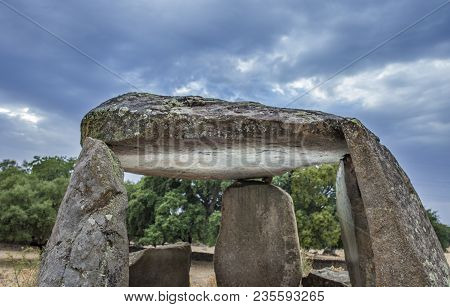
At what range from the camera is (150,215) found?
25.8 m

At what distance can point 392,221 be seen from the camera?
16.3 feet

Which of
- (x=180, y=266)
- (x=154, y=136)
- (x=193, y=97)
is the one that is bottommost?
(x=180, y=266)

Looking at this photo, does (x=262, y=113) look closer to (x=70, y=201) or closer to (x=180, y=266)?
(x=70, y=201)

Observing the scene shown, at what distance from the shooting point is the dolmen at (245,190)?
185 inches

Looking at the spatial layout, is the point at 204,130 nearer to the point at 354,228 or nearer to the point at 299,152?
the point at 299,152

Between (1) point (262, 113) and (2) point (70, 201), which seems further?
(1) point (262, 113)

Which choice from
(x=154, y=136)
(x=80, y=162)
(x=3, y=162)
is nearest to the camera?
(x=80, y=162)

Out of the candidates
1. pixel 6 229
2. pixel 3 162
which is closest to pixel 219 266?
pixel 6 229

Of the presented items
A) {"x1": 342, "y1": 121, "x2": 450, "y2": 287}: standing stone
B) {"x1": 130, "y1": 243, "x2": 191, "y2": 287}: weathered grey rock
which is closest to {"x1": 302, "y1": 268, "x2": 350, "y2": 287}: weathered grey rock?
{"x1": 130, "y1": 243, "x2": 191, "y2": 287}: weathered grey rock

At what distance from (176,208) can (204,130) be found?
61.2 feet

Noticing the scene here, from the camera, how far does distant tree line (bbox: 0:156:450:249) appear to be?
22281 mm

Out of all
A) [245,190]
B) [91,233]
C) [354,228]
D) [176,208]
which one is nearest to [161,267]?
[245,190]

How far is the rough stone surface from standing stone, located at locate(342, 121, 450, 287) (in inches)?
26.0
